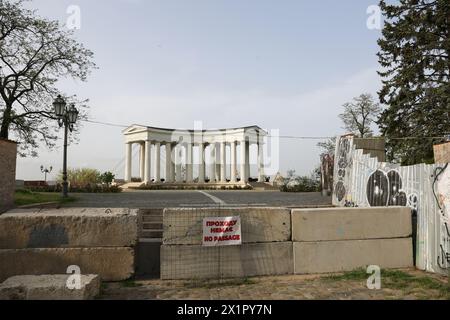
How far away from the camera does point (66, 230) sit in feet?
23.9

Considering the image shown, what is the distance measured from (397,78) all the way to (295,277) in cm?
2308

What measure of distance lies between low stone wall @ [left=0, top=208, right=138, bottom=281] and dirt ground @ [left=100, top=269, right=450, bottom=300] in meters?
0.45

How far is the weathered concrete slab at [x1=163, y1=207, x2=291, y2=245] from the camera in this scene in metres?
7.55

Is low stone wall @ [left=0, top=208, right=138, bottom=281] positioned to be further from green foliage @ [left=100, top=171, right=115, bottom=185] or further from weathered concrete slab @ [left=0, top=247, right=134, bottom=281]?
green foliage @ [left=100, top=171, right=115, bottom=185]

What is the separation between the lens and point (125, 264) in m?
7.35

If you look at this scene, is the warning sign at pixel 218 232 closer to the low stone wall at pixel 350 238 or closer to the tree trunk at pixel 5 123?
the low stone wall at pixel 350 238

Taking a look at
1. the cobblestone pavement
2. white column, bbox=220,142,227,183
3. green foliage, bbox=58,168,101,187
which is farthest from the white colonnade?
the cobblestone pavement
